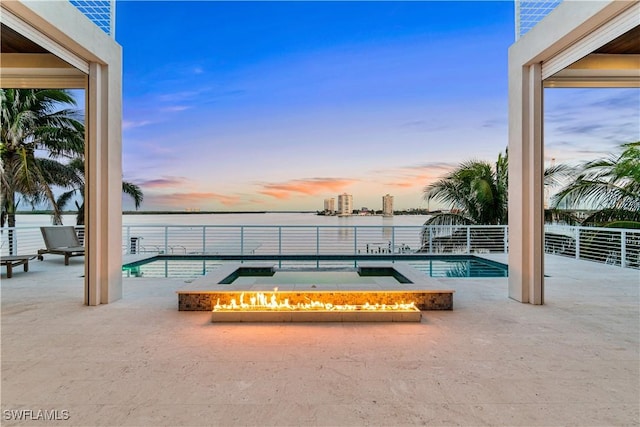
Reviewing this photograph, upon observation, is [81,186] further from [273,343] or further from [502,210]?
[502,210]

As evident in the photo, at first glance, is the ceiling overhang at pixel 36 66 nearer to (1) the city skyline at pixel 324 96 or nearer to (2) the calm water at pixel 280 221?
(1) the city skyline at pixel 324 96

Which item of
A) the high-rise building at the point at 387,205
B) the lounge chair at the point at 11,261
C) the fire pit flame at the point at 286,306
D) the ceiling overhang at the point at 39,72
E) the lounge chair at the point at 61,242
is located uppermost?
the ceiling overhang at the point at 39,72

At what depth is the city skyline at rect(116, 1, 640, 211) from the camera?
8.46m

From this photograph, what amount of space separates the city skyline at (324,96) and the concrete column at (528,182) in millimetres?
5479

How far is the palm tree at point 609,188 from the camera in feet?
24.2

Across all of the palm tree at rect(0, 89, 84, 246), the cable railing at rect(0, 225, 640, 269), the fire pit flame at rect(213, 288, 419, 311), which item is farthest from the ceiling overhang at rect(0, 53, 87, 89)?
the palm tree at rect(0, 89, 84, 246)

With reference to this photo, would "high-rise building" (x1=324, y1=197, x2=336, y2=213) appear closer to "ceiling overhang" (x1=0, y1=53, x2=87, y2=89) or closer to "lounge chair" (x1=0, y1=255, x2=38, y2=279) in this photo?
"lounge chair" (x1=0, y1=255, x2=38, y2=279)

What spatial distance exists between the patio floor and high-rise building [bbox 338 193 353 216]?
10.9 meters

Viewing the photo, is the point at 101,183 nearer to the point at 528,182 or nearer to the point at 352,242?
the point at 528,182

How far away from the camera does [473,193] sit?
31.7ft

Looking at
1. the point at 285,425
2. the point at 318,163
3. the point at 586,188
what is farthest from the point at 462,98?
the point at 285,425

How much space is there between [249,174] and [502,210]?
325 inches

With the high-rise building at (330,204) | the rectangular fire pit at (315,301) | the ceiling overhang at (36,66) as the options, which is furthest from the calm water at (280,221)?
the ceiling overhang at (36,66)

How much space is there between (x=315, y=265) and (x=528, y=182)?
179 inches
